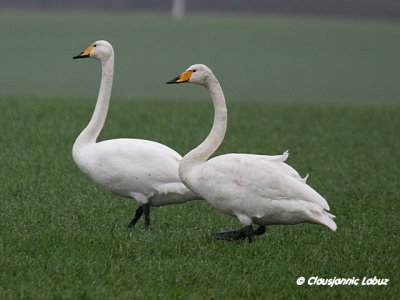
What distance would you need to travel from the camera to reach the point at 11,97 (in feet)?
56.6

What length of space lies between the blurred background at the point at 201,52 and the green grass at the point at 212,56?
0.09 feet

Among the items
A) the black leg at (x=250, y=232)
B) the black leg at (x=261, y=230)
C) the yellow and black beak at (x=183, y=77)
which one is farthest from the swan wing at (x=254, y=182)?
the yellow and black beak at (x=183, y=77)

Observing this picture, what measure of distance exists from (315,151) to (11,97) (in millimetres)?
6030

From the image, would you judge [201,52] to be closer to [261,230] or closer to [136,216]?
[136,216]

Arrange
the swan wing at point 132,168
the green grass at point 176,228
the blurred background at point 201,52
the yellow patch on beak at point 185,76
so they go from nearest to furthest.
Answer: the green grass at point 176,228
the yellow patch on beak at point 185,76
the swan wing at point 132,168
the blurred background at point 201,52

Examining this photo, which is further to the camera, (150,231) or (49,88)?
(49,88)

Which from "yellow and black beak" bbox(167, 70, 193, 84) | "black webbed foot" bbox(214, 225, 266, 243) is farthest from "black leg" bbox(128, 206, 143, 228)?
"yellow and black beak" bbox(167, 70, 193, 84)

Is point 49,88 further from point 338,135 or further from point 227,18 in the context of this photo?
point 227,18

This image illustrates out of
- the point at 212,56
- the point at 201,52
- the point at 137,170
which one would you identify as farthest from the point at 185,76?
the point at 201,52

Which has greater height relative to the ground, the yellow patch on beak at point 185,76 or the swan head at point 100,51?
the yellow patch on beak at point 185,76

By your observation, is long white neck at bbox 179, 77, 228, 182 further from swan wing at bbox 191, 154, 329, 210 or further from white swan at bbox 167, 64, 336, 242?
swan wing at bbox 191, 154, 329, 210

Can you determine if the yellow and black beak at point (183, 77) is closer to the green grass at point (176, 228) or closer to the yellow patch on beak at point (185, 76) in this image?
the yellow patch on beak at point (185, 76)

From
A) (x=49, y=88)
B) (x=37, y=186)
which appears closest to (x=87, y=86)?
(x=49, y=88)

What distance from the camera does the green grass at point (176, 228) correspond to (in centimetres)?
622
